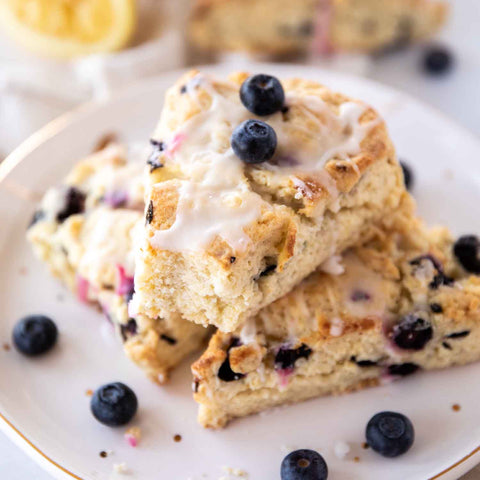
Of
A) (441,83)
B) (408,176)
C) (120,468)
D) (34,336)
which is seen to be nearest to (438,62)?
(441,83)

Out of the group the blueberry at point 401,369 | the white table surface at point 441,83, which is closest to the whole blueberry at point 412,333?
the blueberry at point 401,369

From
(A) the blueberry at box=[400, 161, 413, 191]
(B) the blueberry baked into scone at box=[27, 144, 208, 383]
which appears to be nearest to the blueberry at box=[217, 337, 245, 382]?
(B) the blueberry baked into scone at box=[27, 144, 208, 383]

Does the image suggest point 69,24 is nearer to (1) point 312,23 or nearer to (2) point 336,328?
(1) point 312,23

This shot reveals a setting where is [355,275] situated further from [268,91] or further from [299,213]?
[268,91]

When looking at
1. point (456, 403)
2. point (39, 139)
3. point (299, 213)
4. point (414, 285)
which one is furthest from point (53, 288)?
point (456, 403)

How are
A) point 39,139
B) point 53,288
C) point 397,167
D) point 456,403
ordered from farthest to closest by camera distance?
1. point 39,139
2. point 53,288
3. point 397,167
4. point 456,403

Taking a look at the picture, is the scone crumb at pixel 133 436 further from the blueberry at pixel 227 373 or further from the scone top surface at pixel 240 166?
the scone top surface at pixel 240 166
